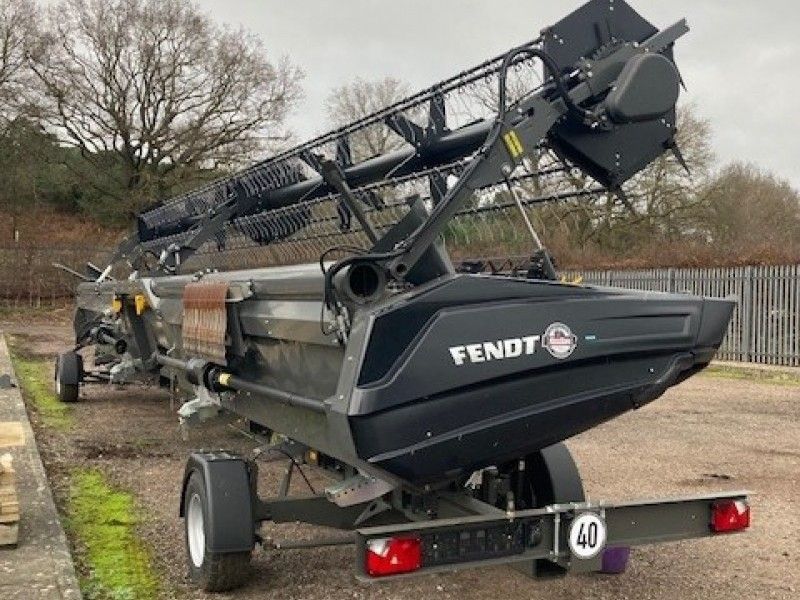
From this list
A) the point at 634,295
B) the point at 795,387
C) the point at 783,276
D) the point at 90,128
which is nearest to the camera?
the point at 634,295

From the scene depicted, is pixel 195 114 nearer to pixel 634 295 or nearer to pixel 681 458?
pixel 681 458

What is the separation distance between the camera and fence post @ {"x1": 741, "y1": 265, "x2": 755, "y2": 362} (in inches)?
651

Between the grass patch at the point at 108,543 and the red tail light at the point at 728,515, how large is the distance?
2603mm

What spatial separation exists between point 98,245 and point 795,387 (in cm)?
2192

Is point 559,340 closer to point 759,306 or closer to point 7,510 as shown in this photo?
point 7,510

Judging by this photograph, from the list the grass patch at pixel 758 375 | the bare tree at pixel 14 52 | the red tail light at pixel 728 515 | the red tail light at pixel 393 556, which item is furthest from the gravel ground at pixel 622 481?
the bare tree at pixel 14 52

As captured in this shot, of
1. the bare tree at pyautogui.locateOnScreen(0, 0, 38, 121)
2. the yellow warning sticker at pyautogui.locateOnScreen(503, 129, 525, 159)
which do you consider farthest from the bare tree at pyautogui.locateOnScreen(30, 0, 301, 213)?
the yellow warning sticker at pyautogui.locateOnScreen(503, 129, 525, 159)

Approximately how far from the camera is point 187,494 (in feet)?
15.2

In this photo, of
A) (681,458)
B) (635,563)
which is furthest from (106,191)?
(635,563)

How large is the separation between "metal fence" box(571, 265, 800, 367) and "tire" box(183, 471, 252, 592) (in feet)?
37.3

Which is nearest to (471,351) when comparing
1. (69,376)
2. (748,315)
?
(69,376)

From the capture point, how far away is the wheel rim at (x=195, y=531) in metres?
4.38

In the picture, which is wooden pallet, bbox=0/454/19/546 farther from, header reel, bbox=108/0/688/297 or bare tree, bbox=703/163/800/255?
bare tree, bbox=703/163/800/255

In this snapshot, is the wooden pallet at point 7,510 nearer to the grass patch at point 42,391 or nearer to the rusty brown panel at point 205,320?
the rusty brown panel at point 205,320
